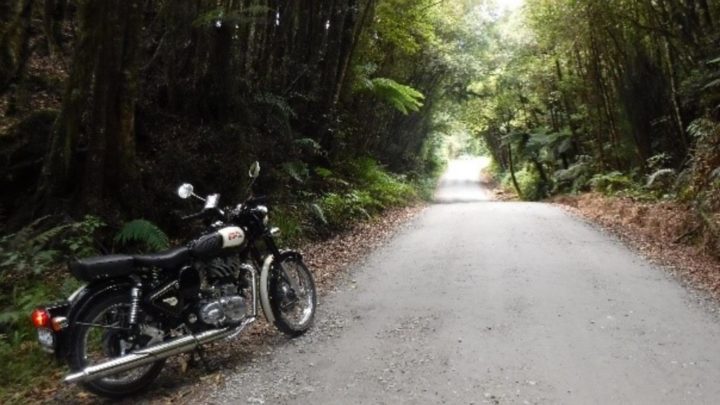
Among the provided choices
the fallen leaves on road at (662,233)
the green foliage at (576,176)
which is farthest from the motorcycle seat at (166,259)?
the green foliage at (576,176)

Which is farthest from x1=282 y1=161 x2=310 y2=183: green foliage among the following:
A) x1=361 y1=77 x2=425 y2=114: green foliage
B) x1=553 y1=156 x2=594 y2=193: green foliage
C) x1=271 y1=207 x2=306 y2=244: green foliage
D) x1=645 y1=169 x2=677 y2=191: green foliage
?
x1=553 y1=156 x2=594 y2=193: green foliage

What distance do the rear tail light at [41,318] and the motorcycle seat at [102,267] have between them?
12.6 inches

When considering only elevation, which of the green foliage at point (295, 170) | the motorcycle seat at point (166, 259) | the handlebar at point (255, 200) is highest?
the handlebar at point (255, 200)

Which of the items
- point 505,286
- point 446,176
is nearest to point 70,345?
point 505,286

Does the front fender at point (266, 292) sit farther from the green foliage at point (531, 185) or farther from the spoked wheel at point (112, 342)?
Answer: the green foliage at point (531, 185)

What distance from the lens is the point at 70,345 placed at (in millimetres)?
4188

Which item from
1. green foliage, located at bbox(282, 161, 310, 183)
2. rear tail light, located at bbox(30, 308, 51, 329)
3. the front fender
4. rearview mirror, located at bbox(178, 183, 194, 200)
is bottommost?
the front fender

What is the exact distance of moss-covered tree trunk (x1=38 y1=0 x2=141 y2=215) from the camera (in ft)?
21.8

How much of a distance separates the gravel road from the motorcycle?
49 cm

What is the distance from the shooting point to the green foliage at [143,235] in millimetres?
6723

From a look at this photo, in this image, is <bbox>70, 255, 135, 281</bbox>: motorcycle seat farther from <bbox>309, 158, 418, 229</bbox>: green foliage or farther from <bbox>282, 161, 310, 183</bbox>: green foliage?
<bbox>309, 158, 418, 229</bbox>: green foliage

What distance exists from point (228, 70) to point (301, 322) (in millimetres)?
4981

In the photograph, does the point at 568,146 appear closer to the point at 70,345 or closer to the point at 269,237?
the point at 269,237

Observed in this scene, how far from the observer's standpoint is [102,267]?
4340 mm
